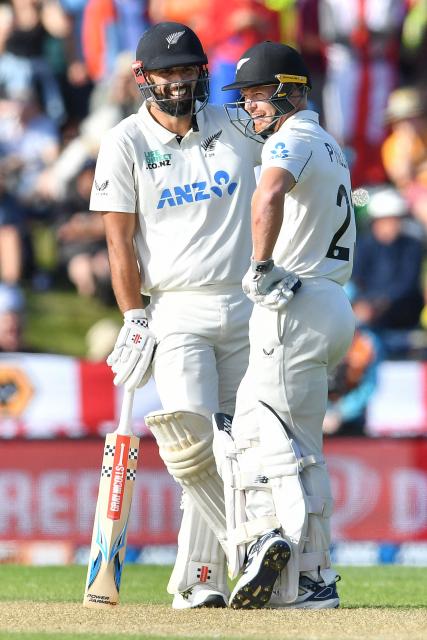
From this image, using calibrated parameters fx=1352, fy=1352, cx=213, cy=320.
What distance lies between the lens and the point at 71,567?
886cm

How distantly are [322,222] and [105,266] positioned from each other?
238 inches

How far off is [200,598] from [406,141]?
259 inches

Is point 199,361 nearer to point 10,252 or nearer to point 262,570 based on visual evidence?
point 262,570

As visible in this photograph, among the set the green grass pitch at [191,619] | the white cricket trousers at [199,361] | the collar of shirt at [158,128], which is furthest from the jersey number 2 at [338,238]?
the green grass pitch at [191,619]

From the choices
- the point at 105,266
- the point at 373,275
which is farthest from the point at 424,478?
the point at 105,266

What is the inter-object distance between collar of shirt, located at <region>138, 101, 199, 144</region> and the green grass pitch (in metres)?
2.02

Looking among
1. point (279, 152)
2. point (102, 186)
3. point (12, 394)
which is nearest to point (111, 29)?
point (12, 394)

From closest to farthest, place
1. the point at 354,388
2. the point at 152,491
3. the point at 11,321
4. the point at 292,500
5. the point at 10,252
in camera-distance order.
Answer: the point at 292,500 < the point at 152,491 < the point at 354,388 < the point at 11,321 < the point at 10,252

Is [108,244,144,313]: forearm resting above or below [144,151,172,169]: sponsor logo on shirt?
below

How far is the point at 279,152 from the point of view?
521cm

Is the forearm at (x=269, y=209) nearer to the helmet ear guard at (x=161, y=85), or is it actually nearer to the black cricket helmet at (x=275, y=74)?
the black cricket helmet at (x=275, y=74)

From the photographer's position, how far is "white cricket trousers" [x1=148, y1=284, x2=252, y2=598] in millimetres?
5770

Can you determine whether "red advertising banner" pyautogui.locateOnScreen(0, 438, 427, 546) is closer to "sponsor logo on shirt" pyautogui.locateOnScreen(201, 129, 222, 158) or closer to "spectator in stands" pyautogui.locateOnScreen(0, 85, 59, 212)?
"spectator in stands" pyautogui.locateOnScreen(0, 85, 59, 212)

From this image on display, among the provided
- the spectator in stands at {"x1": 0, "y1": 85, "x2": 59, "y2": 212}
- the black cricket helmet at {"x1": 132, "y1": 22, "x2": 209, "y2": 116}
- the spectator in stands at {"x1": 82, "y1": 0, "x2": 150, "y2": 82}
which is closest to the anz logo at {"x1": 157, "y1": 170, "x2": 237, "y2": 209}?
the black cricket helmet at {"x1": 132, "y1": 22, "x2": 209, "y2": 116}
